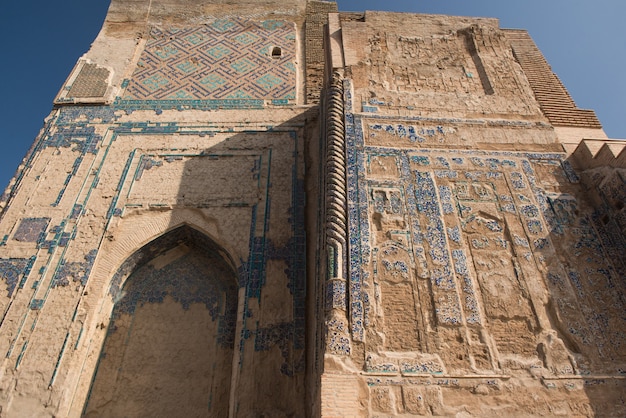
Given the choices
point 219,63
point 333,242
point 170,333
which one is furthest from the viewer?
point 219,63

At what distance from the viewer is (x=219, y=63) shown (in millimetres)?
6980

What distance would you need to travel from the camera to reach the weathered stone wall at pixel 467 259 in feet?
9.38

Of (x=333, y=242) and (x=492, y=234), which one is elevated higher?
(x=492, y=234)

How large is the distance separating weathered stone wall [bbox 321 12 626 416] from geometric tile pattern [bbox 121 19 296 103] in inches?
78.1

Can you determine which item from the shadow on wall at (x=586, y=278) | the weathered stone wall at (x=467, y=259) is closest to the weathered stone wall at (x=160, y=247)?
the weathered stone wall at (x=467, y=259)

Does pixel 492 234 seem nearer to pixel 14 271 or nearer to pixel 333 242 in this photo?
pixel 333 242

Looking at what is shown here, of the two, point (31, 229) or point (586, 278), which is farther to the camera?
point (31, 229)

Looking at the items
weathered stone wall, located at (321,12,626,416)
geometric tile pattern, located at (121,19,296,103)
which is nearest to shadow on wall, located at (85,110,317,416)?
geometric tile pattern, located at (121,19,296,103)

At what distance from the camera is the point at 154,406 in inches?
160

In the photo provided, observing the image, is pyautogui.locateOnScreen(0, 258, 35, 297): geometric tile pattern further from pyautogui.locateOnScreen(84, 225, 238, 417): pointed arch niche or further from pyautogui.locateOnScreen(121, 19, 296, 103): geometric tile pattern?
pyautogui.locateOnScreen(121, 19, 296, 103): geometric tile pattern

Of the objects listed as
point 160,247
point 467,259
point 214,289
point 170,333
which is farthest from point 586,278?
point 160,247

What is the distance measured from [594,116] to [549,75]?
0.76 m

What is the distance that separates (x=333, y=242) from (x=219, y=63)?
4630 millimetres

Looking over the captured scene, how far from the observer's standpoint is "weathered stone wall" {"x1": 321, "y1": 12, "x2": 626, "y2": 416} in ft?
9.38
